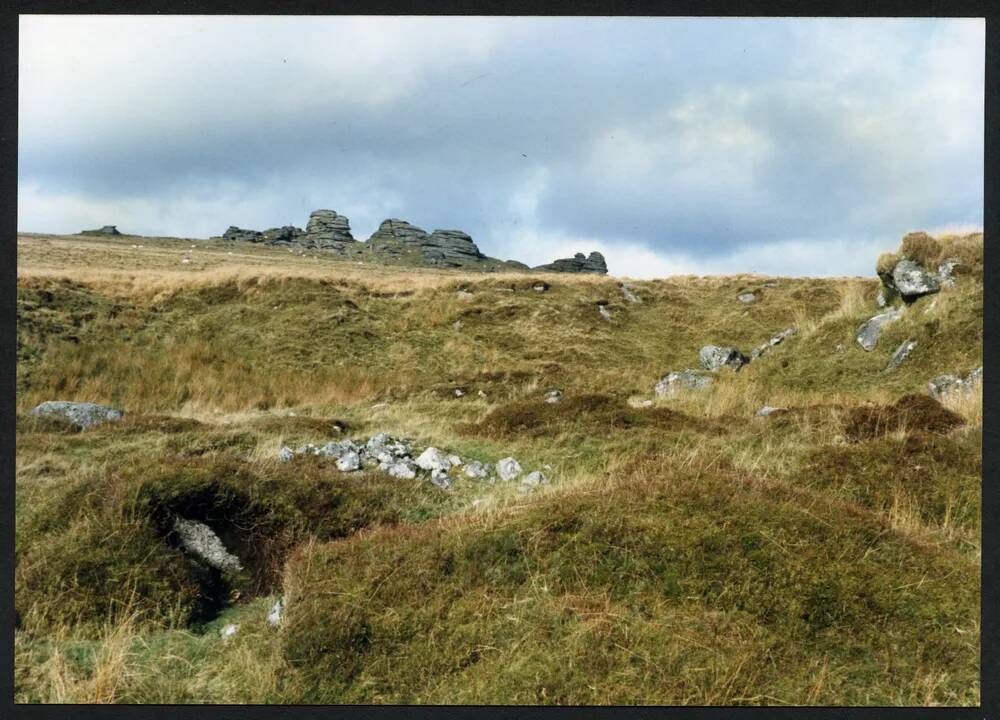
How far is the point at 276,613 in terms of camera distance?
17.1 ft

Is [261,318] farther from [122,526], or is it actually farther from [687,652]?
[687,652]

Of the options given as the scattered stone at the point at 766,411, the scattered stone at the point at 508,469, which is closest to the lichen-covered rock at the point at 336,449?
the scattered stone at the point at 508,469

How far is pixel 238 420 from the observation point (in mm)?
13172

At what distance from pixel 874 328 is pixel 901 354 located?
1.67m

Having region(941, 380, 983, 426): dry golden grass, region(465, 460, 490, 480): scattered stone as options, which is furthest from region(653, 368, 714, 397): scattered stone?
region(465, 460, 490, 480): scattered stone

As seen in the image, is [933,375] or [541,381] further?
[541,381]

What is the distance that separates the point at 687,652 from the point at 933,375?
13.5 metres

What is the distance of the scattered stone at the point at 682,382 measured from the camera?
1898 centimetres

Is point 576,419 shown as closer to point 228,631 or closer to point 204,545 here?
point 204,545

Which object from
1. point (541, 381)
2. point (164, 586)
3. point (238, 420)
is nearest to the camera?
point (164, 586)

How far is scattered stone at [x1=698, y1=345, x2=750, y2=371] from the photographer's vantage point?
2203cm

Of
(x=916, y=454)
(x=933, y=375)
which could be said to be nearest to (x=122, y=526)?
(x=916, y=454)

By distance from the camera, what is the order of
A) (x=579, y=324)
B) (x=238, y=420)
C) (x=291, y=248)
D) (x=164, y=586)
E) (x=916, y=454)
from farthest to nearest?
(x=291, y=248) → (x=579, y=324) → (x=238, y=420) → (x=916, y=454) → (x=164, y=586)

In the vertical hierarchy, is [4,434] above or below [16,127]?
below
